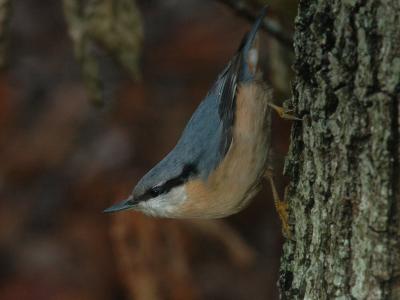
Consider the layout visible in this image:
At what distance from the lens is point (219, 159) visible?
3.37 m

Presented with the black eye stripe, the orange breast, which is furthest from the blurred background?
the orange breast

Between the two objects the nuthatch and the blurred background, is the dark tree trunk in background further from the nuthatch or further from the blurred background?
the blurred background

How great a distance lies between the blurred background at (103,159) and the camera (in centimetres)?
588

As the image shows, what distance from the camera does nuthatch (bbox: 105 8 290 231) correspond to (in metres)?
3.37

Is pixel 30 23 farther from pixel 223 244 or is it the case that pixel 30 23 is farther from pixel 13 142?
pixel 223 244

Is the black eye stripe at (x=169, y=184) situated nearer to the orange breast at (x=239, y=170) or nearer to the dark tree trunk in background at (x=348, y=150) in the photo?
the orange breast at (x=239, y=170)

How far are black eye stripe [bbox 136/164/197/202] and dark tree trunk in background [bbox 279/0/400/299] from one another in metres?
0.88

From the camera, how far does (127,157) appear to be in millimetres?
6031

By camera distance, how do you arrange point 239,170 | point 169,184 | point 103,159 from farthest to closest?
point 103,159 → point 169,184 → point 239,170

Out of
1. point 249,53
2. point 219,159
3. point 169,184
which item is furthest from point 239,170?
point 249,53

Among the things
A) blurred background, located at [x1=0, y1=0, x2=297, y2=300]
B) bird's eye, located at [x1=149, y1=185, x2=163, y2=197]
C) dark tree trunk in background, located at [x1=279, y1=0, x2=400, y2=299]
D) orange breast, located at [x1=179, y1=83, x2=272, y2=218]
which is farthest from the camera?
blurred background, located at [x1=0, y1=0, x2=297, y2=300]

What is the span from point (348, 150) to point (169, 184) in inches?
52.2

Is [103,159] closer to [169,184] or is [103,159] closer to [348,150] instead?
[169,184]

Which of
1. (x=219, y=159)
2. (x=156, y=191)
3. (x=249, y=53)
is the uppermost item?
(x=249, y=53)
